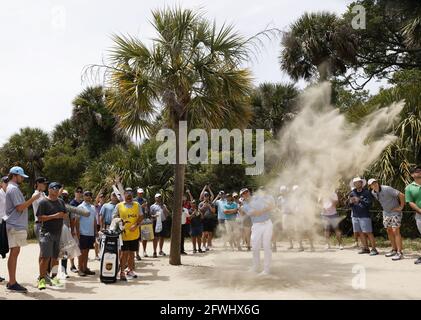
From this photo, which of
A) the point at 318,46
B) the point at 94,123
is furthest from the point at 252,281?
the point at 94,123

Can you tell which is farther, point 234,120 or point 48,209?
point 234,120

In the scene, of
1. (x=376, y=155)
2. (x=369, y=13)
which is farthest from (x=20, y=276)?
(x=369, y=13)

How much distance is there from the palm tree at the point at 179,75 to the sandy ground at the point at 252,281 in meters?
3.15

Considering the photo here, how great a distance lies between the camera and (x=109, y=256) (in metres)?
7.33

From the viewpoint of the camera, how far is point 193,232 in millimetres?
11695

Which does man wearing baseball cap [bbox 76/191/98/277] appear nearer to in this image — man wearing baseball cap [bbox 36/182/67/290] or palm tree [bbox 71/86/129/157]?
man wearing baseball cap [bbox 36/182/67/290]

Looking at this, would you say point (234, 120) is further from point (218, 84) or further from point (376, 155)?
point (376, 155)

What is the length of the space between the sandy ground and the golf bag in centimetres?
18

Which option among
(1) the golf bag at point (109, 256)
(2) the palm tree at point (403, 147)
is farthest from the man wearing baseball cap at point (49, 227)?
(2) the palm tree at point (403, 147)

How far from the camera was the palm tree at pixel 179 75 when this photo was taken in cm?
862
